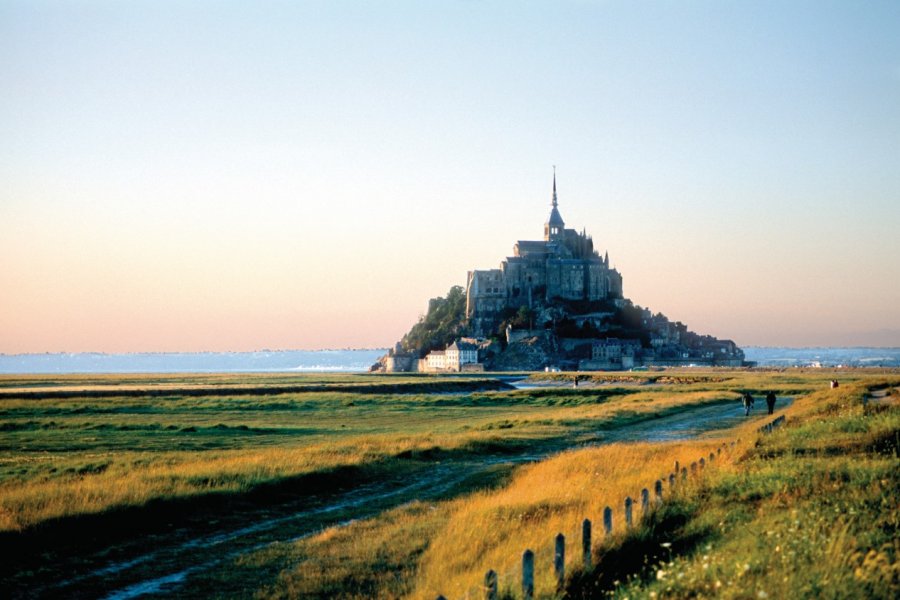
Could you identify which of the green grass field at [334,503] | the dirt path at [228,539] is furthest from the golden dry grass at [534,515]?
the dirt path at [228,539]

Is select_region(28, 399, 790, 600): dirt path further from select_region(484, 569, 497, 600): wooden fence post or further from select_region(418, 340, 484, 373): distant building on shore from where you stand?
select_region(418, 340, 484, 373): distant building on shore

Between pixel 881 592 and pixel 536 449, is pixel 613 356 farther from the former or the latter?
pixel 881 592

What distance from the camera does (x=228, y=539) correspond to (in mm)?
19922

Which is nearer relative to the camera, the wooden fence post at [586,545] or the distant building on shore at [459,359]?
the wooden fence post at [586,545]

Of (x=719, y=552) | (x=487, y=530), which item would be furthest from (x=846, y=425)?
(x=719, y=552)

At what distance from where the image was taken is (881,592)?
9609mm

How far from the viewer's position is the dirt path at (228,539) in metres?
16.0

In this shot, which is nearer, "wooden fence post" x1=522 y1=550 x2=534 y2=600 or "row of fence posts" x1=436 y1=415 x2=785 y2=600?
"row of fence posts" x1=436 y1=415 x2=785 y2=600

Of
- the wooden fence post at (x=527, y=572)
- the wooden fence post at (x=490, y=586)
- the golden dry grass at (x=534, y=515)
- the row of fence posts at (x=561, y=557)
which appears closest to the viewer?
the wooden fence post at (x=490, y=586)

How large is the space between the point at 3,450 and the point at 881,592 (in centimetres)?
3663

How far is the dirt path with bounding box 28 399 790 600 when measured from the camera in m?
16.0

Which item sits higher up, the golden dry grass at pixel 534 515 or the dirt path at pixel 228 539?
the golden dry grass at pixel 534 515

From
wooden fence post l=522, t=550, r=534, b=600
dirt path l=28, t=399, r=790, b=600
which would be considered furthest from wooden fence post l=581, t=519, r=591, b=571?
dirt path l=28, t=399, r=790, b=600

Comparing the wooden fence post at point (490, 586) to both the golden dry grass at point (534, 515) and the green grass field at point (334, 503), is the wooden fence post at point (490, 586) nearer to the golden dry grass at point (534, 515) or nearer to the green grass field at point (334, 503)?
the golden dry grass at point (534, 515)
